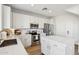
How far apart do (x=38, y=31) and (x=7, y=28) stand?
0.43m

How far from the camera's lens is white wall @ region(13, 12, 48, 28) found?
0.92 metres

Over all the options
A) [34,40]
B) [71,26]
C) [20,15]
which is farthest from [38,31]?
[71,26]

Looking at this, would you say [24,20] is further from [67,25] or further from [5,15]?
[67,25]

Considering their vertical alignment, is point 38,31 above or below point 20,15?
below

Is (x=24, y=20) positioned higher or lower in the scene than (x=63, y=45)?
higher

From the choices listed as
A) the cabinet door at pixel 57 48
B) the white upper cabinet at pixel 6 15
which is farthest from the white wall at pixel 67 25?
the white upper cabinet at pixel 6 15

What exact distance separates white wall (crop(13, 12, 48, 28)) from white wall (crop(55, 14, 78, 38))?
0.62 ft

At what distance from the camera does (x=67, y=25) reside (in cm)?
94

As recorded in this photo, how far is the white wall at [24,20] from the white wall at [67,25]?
7.5 inches

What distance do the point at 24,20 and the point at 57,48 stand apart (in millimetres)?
658

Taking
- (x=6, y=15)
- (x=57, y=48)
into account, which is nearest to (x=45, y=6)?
(x=6, y=15)

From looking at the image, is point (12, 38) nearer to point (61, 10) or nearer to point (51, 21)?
point (51, 21)

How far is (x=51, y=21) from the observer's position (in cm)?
99

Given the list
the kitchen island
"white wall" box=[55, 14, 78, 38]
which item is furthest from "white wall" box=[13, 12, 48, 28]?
the kitchen island
